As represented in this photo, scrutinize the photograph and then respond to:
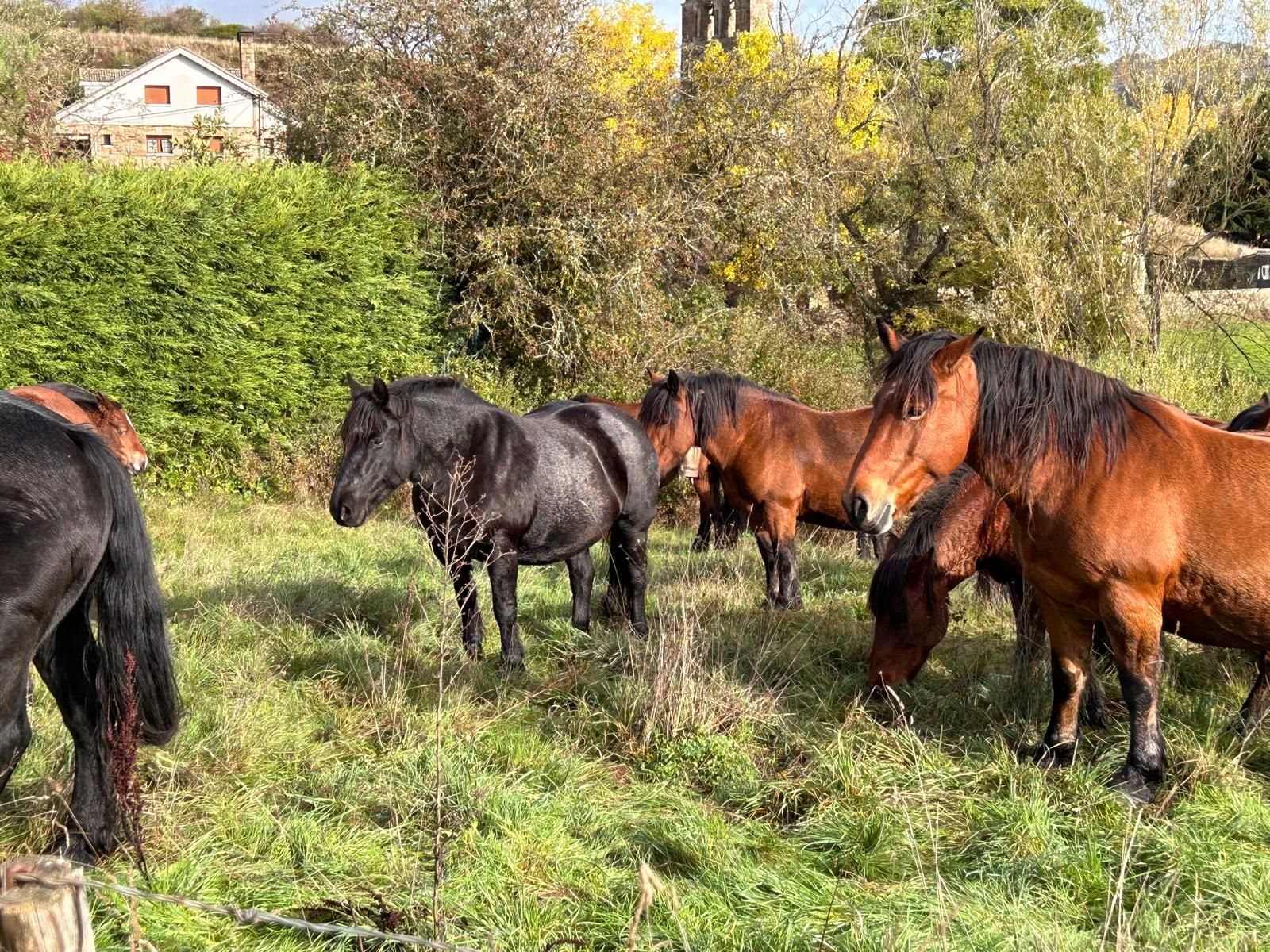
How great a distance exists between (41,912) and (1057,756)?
413 cm

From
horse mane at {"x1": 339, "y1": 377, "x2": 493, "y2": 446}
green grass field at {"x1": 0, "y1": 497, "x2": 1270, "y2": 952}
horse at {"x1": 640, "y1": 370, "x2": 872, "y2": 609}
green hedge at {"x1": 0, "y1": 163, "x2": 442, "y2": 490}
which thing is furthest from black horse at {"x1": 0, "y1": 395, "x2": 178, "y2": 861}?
green hedge at {"x1": 0, "y1": 163, "x2": 442, "y2": 490}

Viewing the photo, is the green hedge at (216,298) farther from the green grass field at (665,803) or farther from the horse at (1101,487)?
the horse at (1101,487)

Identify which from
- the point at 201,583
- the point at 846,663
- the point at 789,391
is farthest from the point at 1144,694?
the point at 789,391

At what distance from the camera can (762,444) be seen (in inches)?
355

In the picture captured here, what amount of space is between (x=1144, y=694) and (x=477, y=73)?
11.8 m

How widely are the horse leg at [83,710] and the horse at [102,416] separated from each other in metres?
3.80

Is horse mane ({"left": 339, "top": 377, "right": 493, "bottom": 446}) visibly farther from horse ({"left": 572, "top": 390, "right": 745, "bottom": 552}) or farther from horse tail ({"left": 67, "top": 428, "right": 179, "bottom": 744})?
horse ({"left": 572, "top": 390, "right": 745, "bottom": 552})

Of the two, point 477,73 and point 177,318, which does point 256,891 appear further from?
point 477,73

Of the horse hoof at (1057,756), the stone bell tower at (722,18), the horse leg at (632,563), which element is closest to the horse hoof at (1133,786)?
the horse hoof at (1057,756)

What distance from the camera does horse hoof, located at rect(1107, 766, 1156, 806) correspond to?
169 inches

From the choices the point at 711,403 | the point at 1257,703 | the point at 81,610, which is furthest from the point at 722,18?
the point at 81,610

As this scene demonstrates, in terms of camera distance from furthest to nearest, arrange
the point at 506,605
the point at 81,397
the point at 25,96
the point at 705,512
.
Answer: the point at 25,96 → the point at 705,512 → the point at 81,397 → the point at 506,605

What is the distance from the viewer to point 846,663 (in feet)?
20.8

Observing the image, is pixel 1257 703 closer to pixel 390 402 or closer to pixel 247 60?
pixel 390 402
